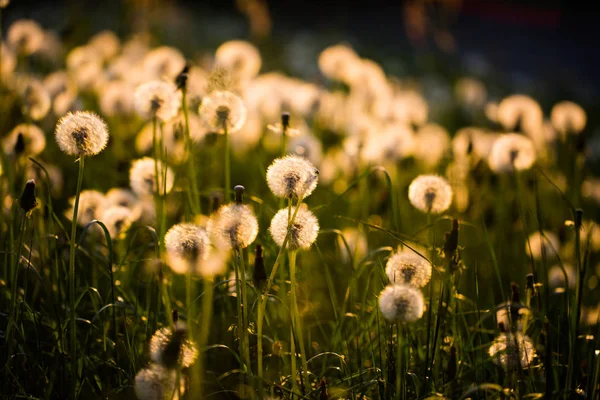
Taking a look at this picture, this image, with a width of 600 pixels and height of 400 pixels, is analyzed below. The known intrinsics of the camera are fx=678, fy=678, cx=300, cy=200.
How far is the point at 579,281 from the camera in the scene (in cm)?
181

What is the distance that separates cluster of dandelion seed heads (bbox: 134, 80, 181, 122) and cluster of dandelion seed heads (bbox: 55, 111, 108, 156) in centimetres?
45

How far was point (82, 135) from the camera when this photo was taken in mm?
1904

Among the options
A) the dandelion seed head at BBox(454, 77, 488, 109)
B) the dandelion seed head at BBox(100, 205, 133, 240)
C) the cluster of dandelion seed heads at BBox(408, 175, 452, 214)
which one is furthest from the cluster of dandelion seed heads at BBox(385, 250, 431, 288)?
the dandelion seed head at BBox(454, 77, 488, 109)

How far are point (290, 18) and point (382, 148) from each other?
46.3 feet

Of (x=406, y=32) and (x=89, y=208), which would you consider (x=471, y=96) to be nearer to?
(x=89, y=208)

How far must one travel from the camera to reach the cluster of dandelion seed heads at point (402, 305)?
1.64 m

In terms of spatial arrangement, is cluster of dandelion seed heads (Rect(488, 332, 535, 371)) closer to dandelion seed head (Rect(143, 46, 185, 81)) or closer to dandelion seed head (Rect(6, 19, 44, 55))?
dandelion seed head (Rect(143, 46, 185, 81))

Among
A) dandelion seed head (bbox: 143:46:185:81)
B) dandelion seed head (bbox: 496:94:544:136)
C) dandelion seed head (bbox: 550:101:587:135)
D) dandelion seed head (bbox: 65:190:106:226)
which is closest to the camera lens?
dandelion seed head (bbox: 65:190:106:226)

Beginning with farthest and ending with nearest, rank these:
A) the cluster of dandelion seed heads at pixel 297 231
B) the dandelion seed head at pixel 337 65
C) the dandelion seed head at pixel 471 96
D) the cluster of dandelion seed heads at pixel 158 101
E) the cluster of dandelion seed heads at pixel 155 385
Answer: the dandelion seed head at pixel 471 96 → the dandelion seed head at pixel 337 65 → the cluster of dandelion seed heads at pixel 158 101 → the cluster of dandelion seed heads at pixel 297 231 → the cluster of dandelion seed heads at pixel 155 385

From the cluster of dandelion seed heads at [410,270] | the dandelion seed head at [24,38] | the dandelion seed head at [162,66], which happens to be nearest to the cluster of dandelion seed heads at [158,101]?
the cluster of dandelion seed heads at [410,270]

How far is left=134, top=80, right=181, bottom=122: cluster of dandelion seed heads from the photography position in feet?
7.91

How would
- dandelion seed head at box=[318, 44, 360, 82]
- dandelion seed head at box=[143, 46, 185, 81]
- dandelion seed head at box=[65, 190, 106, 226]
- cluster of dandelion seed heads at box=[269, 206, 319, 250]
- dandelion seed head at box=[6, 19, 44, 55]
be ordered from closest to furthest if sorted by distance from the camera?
cluster of dandelion seed heads at box=[269, 206, 319, 250] < dandelion seed head at box=[65, 190, 106, 226] < dandelion seed head at box=[6, 19, 44, 55] < dandelion seed head at box=[143, 46, 185, 81] < dandelion seed head at box=[318, 44, 360, 82]

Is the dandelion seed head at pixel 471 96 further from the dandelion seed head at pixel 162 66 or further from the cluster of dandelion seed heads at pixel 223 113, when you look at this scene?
the cluster of dandelion seed heads at pixel 223 113

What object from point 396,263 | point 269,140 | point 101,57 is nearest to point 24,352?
point 396,263
